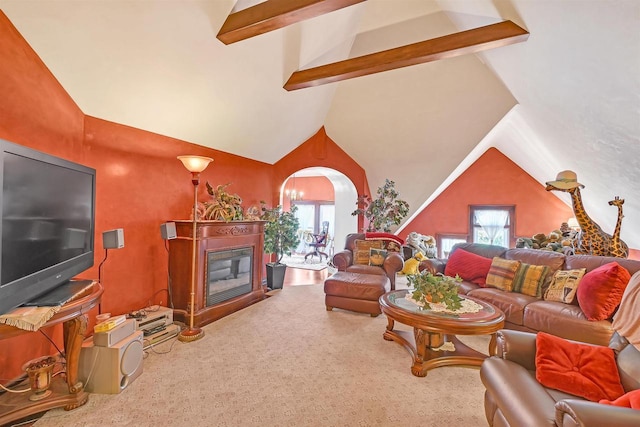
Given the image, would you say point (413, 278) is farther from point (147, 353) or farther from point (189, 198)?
point (189, 198)

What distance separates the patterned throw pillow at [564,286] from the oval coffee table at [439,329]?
0.85m

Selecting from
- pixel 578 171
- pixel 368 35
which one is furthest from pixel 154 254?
pixel 578 171

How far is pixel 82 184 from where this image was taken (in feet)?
7.02

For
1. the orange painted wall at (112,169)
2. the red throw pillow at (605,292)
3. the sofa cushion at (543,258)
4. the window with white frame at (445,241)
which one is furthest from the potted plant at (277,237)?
the window with white frame at (445,241)

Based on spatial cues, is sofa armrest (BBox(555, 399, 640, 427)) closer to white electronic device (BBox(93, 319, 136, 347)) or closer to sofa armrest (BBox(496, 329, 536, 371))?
sofa armrest (BBox(496, 329, 536, 371))

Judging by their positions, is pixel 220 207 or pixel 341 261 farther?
pixel 341 261

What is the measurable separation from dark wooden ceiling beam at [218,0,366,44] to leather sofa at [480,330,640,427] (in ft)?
9.03

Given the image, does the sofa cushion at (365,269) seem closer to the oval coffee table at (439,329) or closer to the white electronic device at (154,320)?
the oval coffee table at (439,329)

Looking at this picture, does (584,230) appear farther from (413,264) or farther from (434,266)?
(413,264)

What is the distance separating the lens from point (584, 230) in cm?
337

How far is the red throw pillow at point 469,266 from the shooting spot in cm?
363

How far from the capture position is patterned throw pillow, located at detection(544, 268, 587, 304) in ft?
9.14

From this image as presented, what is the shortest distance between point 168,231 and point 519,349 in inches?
127

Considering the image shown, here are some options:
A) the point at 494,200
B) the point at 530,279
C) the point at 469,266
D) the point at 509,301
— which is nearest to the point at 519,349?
the point at 509,301
